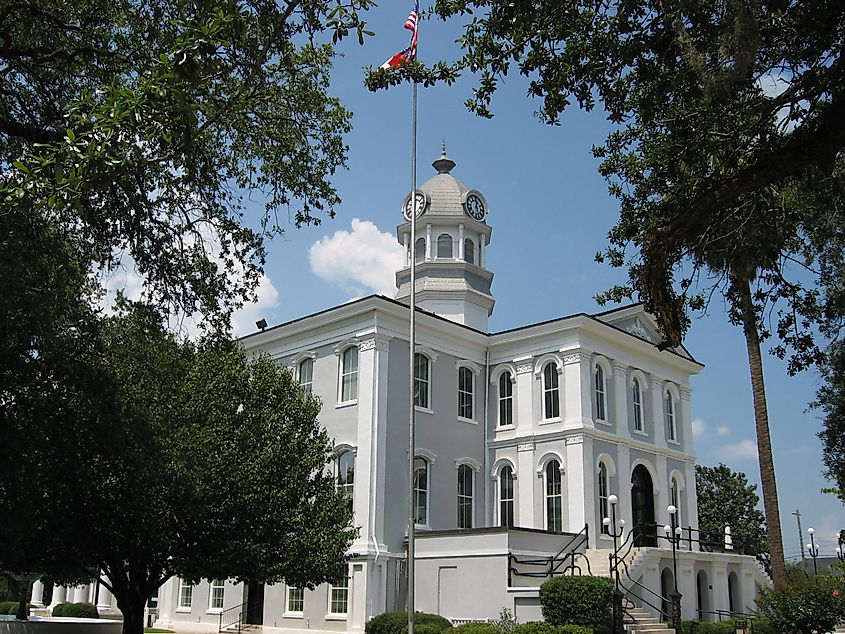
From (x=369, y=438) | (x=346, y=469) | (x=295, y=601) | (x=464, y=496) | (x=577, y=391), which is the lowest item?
(x=295, y=601)

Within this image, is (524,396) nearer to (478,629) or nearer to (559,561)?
(559,561)

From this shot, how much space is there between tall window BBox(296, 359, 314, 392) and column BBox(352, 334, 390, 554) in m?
2.79

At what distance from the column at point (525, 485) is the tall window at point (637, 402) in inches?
196

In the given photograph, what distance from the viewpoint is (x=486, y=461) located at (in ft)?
108

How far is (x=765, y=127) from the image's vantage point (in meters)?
9.59

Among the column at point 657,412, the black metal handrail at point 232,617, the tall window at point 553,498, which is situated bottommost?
the black metal handrail at point 232,617

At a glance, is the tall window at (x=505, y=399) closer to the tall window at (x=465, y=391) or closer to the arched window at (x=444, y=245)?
the tall window at (x=465, y=391)

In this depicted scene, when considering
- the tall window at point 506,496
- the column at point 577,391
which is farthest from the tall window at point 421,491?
the column at point 577,391

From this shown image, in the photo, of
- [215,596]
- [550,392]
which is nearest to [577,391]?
[550,392]

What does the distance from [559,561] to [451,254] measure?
14978 mm

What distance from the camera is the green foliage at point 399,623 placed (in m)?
24.8

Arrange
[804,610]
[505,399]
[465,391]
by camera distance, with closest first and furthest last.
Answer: [804,610] < [465,391] < [505,399]

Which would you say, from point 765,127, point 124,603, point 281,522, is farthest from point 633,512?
point 765,127

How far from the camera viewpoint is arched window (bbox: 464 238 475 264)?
125 feet
